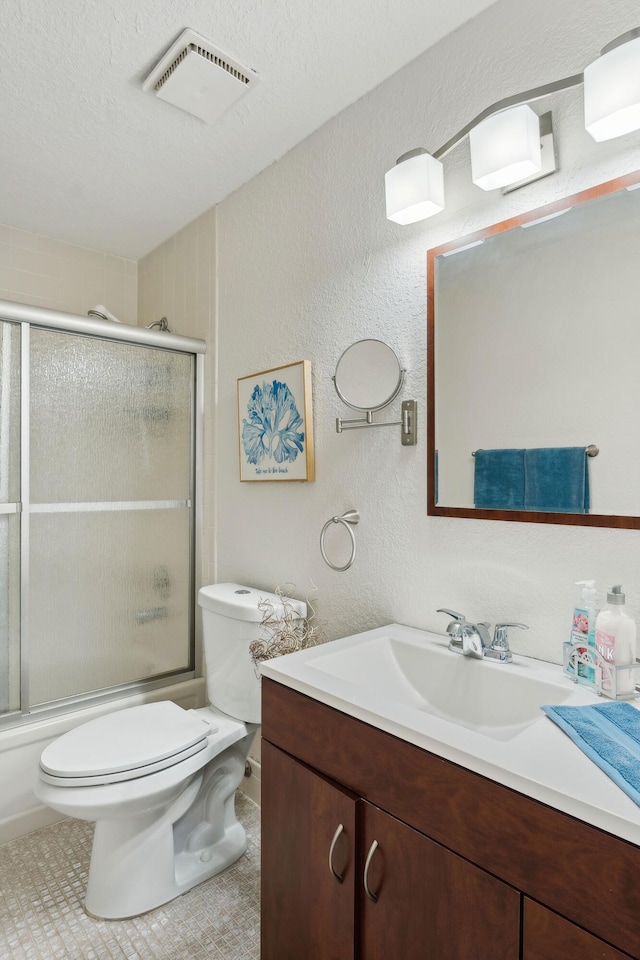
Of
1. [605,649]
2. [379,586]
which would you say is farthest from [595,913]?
[379,586]

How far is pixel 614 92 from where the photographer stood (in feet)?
3.18

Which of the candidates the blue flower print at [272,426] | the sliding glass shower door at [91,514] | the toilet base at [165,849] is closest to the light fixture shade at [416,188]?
the blue flower print at [272,426]

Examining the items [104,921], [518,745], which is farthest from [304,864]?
[104,921]

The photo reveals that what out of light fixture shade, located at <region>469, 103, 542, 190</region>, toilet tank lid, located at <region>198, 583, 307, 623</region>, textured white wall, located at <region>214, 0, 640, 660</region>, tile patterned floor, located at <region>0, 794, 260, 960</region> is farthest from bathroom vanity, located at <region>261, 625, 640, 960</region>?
light fixture shade, located at <region>469, 103, 542, 190</region>

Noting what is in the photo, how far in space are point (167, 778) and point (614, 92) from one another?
6.00ft

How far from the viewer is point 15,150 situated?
190 centimetres

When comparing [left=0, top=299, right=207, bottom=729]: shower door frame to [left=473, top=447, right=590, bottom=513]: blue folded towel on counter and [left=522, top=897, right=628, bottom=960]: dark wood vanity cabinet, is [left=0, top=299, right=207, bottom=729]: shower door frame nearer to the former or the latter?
[left=473, top=447, right=590, bottom=513]: blue folded towel on counter

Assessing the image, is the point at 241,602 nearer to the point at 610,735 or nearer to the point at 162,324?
the point at 610,735

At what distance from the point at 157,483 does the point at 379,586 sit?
1.15 m

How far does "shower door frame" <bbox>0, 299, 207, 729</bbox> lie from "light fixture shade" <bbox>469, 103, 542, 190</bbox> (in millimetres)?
1446

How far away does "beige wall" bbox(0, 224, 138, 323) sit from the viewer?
2484 millimetres

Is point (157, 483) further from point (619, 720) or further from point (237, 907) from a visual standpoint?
point (619, 720)

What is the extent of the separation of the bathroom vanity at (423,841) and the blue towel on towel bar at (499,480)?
0.35 m

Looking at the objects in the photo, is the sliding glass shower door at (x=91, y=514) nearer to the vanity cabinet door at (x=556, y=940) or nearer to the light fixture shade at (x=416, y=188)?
the light fixture shade at (x=416, y=188)
